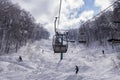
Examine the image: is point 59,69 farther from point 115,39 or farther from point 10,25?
point 10,25

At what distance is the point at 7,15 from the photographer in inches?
2265

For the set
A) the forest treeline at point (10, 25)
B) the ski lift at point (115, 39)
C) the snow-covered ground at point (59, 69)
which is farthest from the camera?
the forest treeline at point (10, 25)

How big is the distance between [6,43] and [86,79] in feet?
141

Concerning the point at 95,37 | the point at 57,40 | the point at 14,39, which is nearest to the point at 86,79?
the point at 57,40

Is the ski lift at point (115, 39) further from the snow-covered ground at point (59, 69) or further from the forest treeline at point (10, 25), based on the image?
the forest treeline at point (10, 25)

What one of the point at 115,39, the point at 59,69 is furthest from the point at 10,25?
the point at 115,39

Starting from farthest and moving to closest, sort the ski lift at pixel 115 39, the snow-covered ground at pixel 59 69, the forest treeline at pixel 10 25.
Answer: the forest treeline at pixel 10 25 < the snow-covered ground at pixel 59 69 < the ski lift at pixel 115 39

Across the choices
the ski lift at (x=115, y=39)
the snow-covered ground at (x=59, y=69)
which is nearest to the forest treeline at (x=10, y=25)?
the snow-covered ground at (x=59, y=69)

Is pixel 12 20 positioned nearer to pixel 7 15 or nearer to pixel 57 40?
pixel 7 15

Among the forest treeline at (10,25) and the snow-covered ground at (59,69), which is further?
the forest treeline at (10,25)

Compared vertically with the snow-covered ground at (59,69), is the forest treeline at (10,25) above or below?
above

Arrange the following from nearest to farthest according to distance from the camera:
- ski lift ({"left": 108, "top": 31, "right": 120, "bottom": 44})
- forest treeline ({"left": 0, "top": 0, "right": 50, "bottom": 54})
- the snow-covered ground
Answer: ski lift ({"left": 108, "top": 31, "right": 120, "bottom": 44}) < the snow-covered ground < forest treeline ({"left": 0, "top": 0, "right": 50, "bottom": 54})

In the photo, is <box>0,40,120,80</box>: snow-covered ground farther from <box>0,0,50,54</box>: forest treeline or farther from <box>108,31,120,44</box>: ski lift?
<box>0,0,50,54</box>: forest treeline

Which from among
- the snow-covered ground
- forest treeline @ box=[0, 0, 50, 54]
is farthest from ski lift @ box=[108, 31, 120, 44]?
forest treeline @ box=[0, 0, 50, 54]
